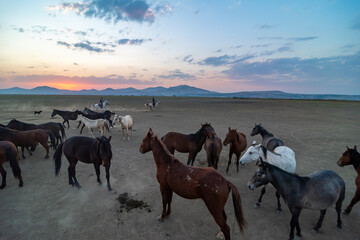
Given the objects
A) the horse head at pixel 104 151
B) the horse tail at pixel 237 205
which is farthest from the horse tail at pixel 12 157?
the horse tail at pixel 237 205

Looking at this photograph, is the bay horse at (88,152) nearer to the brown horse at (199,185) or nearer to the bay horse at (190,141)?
the brown horse at (199,185)

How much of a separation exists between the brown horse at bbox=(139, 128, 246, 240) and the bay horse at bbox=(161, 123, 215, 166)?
2.47 metres

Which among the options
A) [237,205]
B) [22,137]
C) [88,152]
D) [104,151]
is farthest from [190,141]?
[22,137]

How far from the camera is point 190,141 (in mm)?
6250

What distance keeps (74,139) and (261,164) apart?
5.61 meters

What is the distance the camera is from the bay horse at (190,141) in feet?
19.5

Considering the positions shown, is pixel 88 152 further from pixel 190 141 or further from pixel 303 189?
pixel 303 189

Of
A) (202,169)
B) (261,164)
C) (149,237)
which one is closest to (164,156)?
(202,169)

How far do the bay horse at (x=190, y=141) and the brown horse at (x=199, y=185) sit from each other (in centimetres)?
247

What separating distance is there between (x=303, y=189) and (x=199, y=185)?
218 cm

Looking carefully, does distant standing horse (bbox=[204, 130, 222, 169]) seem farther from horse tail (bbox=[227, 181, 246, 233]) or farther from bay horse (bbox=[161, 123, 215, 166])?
horse tail (bbox=[227, 181, 246, 233])

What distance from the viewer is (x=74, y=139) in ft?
17.6

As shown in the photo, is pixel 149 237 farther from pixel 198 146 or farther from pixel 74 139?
pixel 74 139

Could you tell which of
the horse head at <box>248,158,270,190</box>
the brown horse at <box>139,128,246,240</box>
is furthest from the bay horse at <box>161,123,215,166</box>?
the brown horse at <box>139,128,246,240</box>
